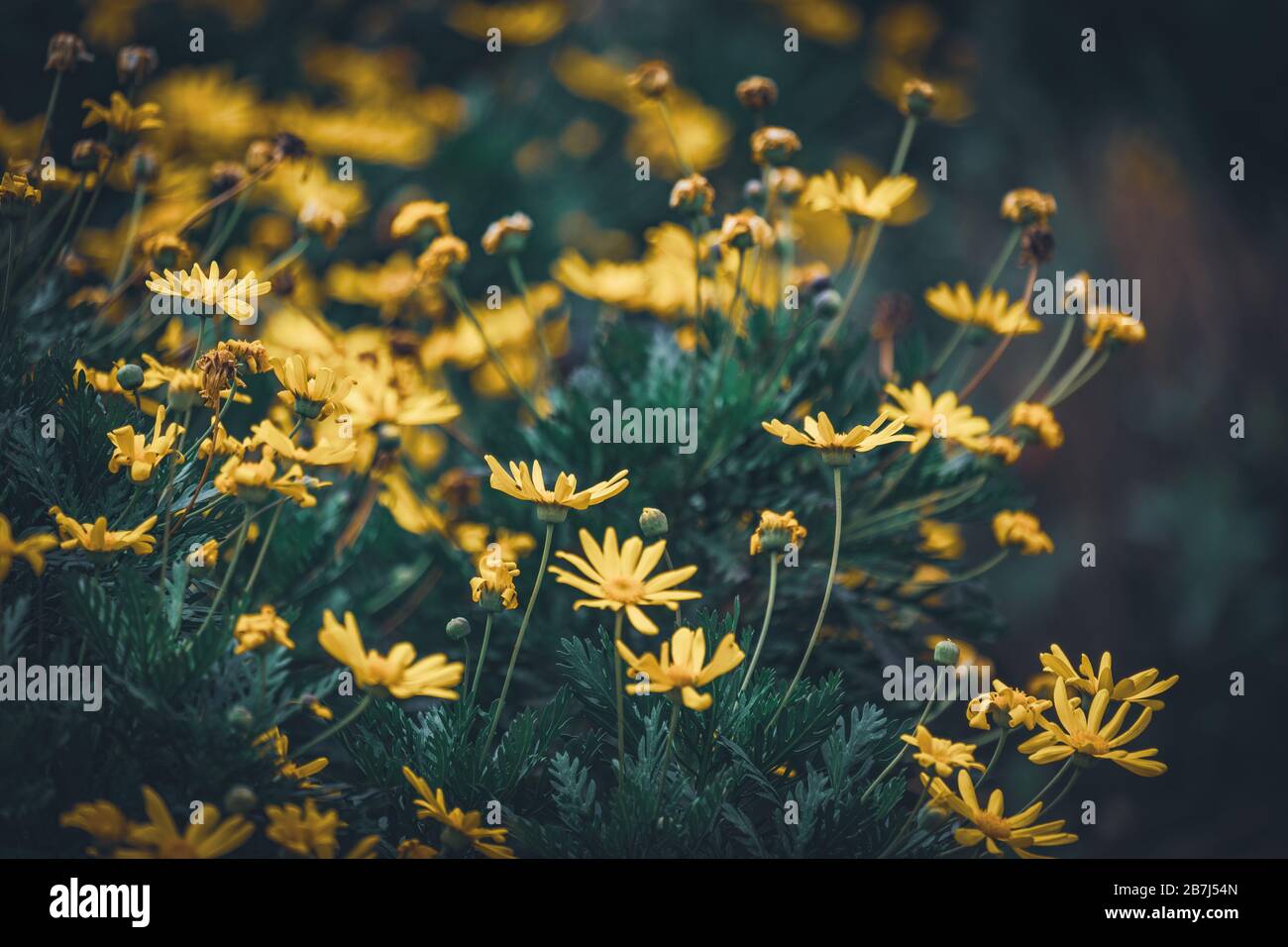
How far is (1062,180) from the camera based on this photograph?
3.62 meters

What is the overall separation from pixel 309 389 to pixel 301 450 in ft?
0.21

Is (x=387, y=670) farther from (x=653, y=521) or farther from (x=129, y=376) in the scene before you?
(x=129, y=376)

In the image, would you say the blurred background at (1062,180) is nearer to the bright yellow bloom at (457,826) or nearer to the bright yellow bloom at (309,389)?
the bright yellow bloom at (309,389)

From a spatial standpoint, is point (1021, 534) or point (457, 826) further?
point (1021, 534)

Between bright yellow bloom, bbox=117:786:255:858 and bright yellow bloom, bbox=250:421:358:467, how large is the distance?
0.33m

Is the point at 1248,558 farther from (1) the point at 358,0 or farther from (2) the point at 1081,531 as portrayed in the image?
(1) the point at 358,0

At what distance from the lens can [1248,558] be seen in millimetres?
3189

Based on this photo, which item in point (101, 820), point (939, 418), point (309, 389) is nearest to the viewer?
point (101, 820)

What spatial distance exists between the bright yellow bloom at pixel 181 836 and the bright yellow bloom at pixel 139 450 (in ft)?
1.06

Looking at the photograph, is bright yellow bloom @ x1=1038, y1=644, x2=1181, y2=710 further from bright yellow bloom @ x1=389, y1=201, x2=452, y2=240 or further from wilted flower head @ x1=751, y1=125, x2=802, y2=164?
bright yellow bloom @ x1=389, y1=201, x2=452, y2=240

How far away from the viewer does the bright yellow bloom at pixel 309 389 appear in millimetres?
1090

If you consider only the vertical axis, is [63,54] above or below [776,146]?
above

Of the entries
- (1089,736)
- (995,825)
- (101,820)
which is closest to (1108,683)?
(1089,736)

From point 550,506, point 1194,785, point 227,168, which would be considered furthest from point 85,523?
point 1194,785
